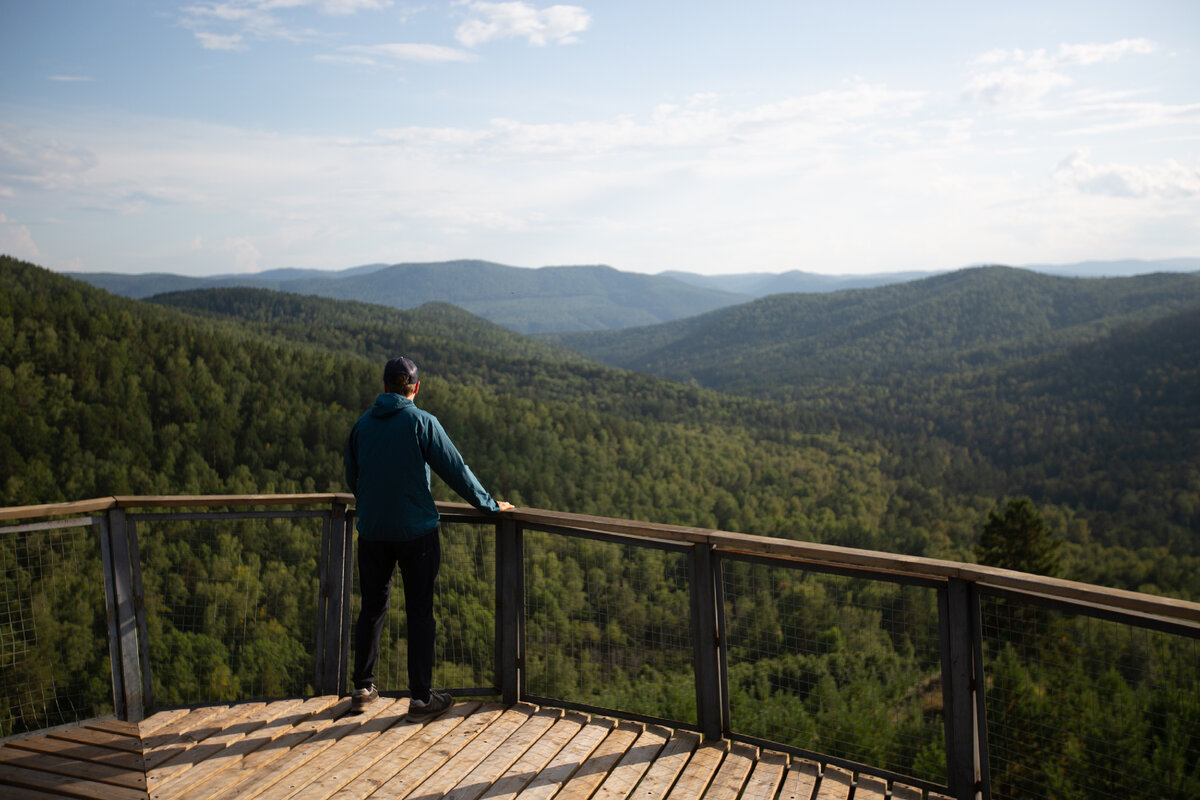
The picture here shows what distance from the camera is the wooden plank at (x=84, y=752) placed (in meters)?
3.83


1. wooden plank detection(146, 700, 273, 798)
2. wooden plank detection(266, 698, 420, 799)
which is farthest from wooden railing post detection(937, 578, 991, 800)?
wooden plank detection(146, 700, 273, 798)

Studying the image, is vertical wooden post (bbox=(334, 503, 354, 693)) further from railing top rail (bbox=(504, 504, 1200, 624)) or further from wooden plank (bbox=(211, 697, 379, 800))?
railing top rail (bbox=(504, 504, 1200, 624))

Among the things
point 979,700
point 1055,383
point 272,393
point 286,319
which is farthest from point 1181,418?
point 286,319

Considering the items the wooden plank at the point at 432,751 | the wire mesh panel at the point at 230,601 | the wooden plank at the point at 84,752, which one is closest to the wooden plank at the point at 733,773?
the wooden plank at the point at 432,751

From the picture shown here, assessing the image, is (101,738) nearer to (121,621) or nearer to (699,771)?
(121,621)

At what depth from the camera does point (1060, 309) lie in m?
174

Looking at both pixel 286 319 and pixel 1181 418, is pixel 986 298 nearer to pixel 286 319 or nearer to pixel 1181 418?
pixel 1181 418

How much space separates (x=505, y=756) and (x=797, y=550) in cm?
185

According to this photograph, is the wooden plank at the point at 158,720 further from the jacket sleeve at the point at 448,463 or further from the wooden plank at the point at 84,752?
the jacket sleeve at the point at 448,463

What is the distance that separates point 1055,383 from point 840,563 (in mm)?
120899

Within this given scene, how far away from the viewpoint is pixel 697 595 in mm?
4117

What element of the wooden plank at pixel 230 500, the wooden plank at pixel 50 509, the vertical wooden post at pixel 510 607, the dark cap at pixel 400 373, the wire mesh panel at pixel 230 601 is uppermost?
the dark cap at pixel 400 373

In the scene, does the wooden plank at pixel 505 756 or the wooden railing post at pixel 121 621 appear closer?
the wooden plank at pixel 505 756

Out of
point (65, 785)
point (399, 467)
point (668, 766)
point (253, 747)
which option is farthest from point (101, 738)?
point (668, 766)
